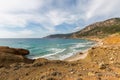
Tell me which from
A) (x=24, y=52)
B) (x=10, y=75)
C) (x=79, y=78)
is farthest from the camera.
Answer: (x=24, y=52)

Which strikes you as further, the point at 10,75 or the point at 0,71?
the point at 0,71

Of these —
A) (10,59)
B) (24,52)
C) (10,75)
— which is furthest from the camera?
(24,52)

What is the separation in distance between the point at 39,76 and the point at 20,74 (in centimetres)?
147

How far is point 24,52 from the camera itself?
4056 centimetres

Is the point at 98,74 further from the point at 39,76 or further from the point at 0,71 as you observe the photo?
the point at 0,71

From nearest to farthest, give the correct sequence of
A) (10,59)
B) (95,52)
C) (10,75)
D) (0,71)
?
(10,75), (0,71), (10,59), (95,52)

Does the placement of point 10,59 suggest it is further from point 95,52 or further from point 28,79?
point 95,52

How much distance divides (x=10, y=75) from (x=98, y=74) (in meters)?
5.44

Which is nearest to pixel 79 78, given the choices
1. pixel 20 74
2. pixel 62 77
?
pixel 62 77

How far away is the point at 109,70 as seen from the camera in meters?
10.6

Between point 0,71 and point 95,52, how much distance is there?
1494 cm

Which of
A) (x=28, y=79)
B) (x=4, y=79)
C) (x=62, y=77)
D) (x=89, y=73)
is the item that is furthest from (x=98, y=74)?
(x=4, y=79)

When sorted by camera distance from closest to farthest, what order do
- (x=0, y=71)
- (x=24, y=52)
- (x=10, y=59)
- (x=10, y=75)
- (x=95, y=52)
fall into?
(x=10, y=75), (x=0, y=71), (x=10, y=59), (x=95, y=52), (x=24, y=52)

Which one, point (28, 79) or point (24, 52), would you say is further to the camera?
point (24, 52)
